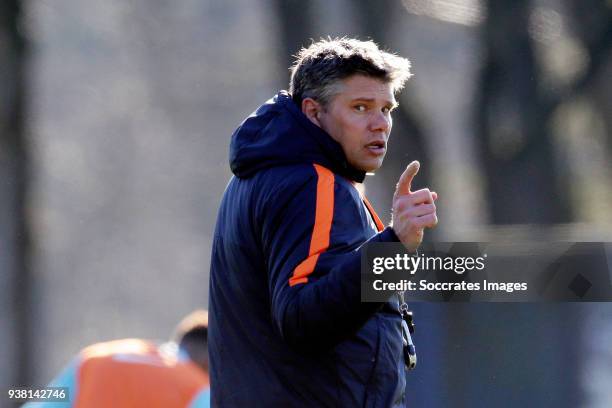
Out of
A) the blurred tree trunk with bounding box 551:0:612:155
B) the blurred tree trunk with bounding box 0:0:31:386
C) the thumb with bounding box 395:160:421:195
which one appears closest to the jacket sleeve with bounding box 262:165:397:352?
the thumb with bounding box 395:160:421:195

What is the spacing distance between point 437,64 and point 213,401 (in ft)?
27.7

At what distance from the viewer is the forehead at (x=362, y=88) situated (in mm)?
3213

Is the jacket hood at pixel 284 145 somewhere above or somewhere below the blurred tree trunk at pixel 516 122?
below

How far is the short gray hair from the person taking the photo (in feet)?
10.6

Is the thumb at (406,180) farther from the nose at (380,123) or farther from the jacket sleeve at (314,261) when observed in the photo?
the nose at (380,123)

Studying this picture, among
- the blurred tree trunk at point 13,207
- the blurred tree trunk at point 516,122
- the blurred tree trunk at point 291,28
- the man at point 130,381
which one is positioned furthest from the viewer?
the blurred tree trunk at point 13,207

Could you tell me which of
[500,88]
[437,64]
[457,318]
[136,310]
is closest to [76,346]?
[136,310]

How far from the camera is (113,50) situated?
14820 mm

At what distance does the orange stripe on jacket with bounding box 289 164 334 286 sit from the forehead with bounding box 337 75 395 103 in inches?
11.4

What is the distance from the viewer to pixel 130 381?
462cm

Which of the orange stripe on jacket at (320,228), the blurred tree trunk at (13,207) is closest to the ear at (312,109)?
the orange stripe on jacket at (320,228)

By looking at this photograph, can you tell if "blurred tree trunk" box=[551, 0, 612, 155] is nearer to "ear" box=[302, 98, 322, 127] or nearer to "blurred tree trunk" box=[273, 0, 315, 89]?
"blurred tree trunk" box=[273, 0, 315, 89]

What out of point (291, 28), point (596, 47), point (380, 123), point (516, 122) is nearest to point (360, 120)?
point (380, 123)

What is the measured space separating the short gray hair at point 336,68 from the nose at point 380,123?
95 mm
